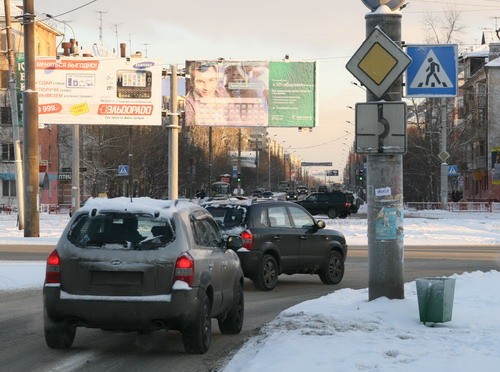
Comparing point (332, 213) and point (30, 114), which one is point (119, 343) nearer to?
point (30, 114)

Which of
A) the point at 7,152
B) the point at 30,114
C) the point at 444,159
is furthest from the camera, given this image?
the point at 7,152

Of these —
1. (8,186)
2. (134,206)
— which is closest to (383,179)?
(134,206)

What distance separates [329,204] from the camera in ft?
173

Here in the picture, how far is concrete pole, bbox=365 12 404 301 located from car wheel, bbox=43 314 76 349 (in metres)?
4.16

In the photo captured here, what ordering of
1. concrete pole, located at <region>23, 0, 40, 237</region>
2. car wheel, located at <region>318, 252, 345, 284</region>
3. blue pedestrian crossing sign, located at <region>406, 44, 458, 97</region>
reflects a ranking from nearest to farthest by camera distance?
blue pedestrian crossing sign, located at <region>406, 44, 458, 97</region> → car wheel, located at <region>318, 252, 345, 284</region> → concrete pole, located at <region>23, 0, 40, 237</region>

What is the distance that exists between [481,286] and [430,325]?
4377mm

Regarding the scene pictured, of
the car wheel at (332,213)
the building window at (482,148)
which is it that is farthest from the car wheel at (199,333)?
the building window at (482,148)

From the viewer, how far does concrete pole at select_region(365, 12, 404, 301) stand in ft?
34.2

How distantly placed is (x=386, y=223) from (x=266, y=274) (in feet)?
15.8

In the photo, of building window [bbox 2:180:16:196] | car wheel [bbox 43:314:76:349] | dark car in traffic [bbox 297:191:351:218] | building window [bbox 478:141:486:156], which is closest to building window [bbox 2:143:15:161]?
building window [bbox 2:180:16:196]

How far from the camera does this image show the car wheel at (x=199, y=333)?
8.38 metres

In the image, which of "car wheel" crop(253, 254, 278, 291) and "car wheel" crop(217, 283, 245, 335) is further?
"car wheel" crop(253, 254, 278, 291)

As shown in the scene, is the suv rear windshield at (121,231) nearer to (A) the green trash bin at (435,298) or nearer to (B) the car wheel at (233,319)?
(B) the car wheel at (233,319)

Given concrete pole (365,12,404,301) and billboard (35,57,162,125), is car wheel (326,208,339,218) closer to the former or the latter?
billboard (35,57,162,125)
